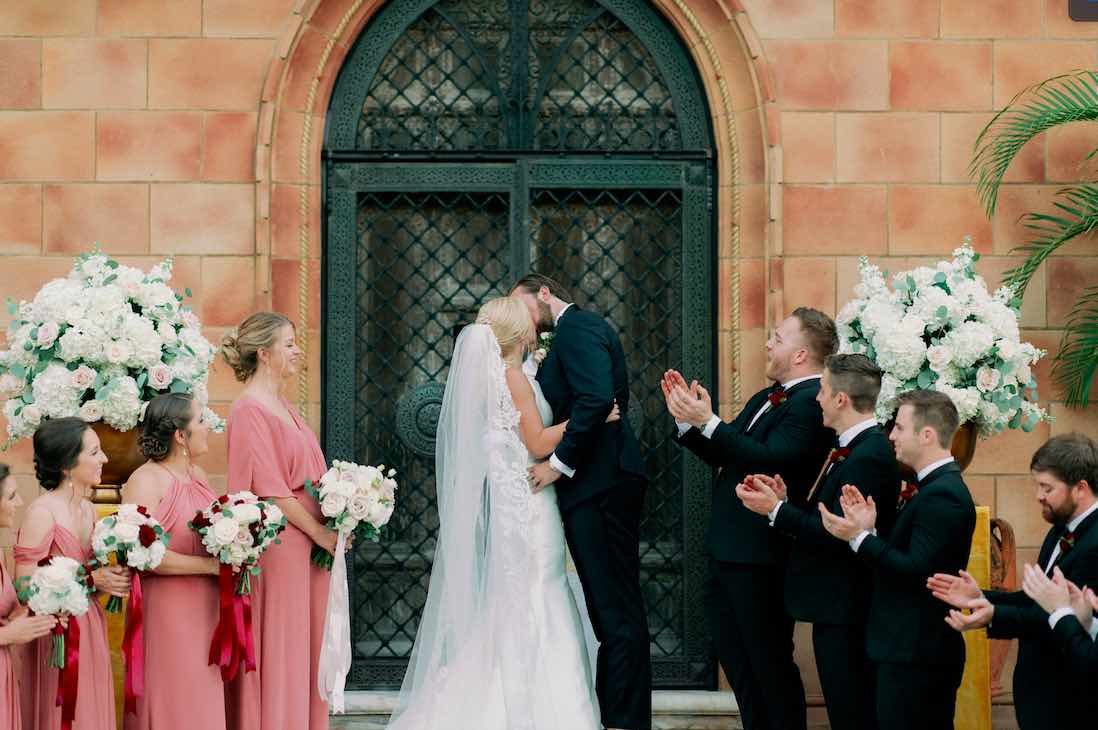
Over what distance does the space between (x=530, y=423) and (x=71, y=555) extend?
7.45ft

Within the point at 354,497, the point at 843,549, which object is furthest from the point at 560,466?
the point at 843,549

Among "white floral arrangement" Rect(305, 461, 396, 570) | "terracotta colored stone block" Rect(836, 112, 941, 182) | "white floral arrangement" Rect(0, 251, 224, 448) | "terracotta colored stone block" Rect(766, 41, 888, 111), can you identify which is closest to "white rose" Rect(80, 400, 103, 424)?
"white floral arrangement" Rect(0, 251, 224, 448)

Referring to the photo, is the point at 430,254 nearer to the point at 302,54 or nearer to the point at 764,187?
the point at 302,54

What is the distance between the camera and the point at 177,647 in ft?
20.1

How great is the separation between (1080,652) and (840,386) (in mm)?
1551

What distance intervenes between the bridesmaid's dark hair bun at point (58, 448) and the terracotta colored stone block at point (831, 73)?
4385 mm

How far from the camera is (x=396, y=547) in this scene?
868 cm

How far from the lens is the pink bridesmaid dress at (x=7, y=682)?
5516mm

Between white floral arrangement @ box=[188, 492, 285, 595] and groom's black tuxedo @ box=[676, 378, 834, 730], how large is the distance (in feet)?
6.05

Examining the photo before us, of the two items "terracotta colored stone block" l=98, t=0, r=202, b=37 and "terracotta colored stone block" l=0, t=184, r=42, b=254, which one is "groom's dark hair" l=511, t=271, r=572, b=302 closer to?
"terracotta colored stone block" l=98, t=0, r=202, b=37

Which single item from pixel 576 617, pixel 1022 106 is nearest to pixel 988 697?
pixel 576 617

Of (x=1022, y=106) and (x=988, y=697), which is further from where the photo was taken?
(x=1022, y=106)

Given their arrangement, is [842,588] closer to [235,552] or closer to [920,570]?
[920,570]

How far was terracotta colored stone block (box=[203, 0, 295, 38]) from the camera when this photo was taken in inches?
334
